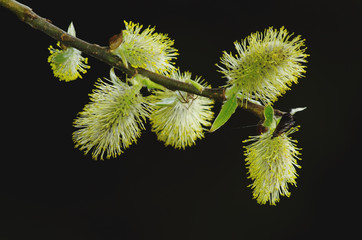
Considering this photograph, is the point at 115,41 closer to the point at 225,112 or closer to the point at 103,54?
the point at 103,54

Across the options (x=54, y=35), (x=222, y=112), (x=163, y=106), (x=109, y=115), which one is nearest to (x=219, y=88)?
(x=222, y=112)

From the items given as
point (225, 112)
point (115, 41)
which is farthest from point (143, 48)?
point (225, 112)

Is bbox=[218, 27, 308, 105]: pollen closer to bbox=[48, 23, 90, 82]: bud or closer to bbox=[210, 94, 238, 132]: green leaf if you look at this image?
bbox=[210, 94, 238, 132]: green leaf

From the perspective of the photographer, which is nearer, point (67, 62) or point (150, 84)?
point (150, 84)

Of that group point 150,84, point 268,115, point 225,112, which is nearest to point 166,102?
point 150,84

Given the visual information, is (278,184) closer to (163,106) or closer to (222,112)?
(222,112)

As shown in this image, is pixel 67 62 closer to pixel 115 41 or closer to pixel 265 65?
pixel 115 41

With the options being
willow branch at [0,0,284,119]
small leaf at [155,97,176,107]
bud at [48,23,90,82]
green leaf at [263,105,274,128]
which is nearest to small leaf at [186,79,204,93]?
willow branch at [0,0,284,119]
